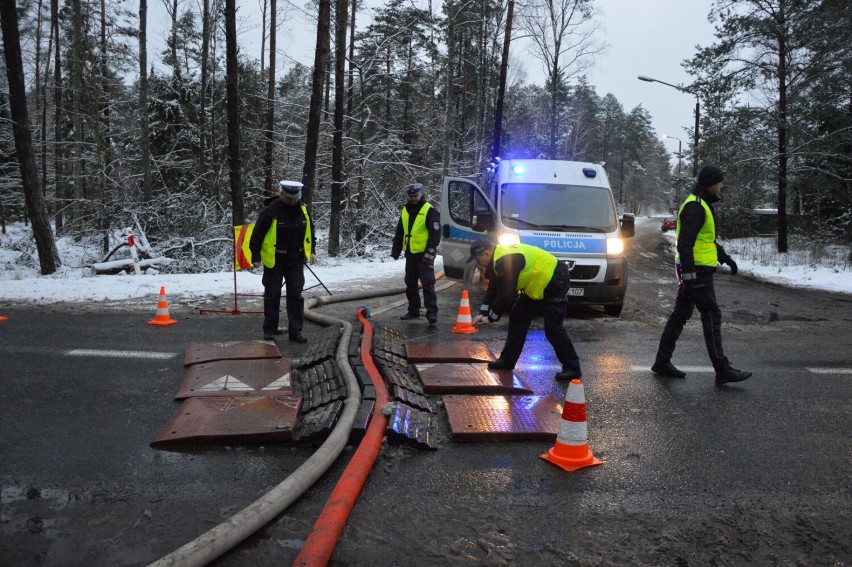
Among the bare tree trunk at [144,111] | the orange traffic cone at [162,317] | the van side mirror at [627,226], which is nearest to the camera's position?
the orange traffic cone at [162,317]

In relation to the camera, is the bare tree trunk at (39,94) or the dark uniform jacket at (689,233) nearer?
the dark uniform jacket at (689,233)

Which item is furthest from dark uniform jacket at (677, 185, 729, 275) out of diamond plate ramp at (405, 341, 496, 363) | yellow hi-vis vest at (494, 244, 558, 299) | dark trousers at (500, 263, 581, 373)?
diamond plate ramp at (405, 341, 496, 363)

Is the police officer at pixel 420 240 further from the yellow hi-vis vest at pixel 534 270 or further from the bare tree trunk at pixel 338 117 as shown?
the bare tree trunk at pixel 338 117

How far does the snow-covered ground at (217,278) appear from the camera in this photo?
427 inches

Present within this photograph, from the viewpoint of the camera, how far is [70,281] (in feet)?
38.9

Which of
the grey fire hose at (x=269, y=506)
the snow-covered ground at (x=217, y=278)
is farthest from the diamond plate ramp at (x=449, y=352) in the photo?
the snow-covered ground at (x=217, y=278)

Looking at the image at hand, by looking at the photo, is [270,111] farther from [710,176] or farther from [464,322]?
[710,176]

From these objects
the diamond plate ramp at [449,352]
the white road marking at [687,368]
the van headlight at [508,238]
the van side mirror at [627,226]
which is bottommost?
the white road marking at [687,368]

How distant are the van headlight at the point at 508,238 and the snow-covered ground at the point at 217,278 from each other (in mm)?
3555

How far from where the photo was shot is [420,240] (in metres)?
8.76

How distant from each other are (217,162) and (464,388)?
22.6 meters

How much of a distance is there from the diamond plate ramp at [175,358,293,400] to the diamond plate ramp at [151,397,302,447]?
21 centimetres

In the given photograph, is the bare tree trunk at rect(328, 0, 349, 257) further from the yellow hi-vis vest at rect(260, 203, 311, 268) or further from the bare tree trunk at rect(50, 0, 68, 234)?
the yellow hi-vis vest at rect(260, 203, 311, 268)

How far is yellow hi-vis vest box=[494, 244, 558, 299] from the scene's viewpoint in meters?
5.87
